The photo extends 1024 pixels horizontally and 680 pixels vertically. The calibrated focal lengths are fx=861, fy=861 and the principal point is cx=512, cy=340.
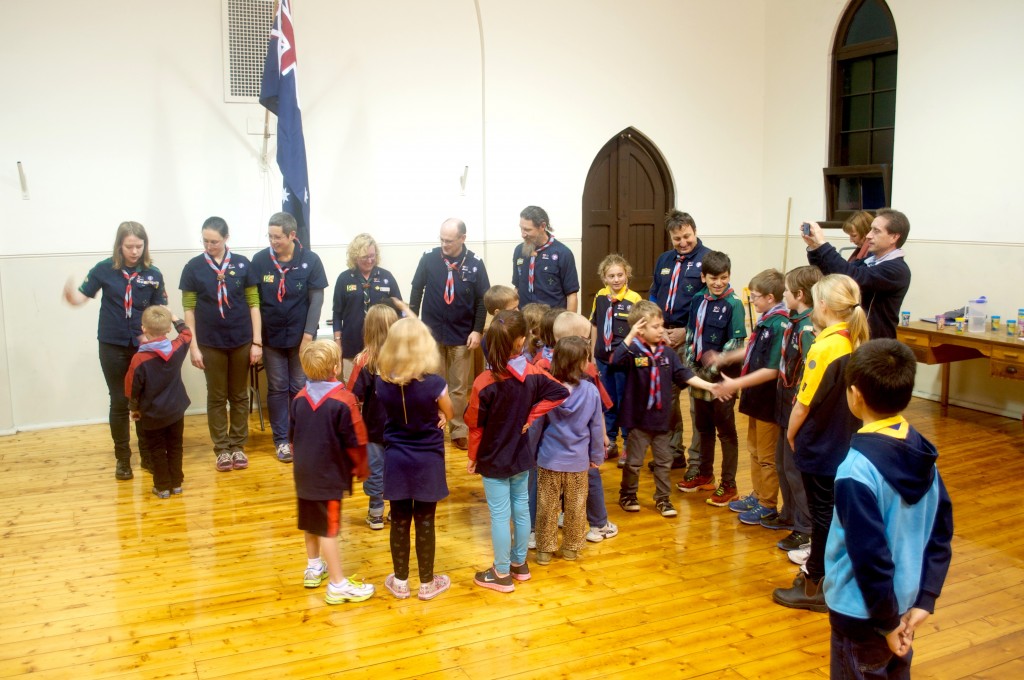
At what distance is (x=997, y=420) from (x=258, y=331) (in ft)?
18.2

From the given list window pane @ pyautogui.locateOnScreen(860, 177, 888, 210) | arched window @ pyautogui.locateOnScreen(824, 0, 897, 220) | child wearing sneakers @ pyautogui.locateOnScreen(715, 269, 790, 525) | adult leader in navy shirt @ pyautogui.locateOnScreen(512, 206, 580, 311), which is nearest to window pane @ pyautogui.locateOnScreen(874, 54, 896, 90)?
arched window @ pyautogui.locateOnScreen(824, 0, 897, 220)

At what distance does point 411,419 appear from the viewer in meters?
3.49

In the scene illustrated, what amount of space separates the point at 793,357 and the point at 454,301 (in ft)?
8.09

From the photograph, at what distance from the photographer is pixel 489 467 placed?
3.63 meters

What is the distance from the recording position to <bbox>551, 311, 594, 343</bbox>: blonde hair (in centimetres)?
406

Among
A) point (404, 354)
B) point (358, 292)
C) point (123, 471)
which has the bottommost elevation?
point (123, 471)

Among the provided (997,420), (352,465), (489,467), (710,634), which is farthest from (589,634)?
(997,420)

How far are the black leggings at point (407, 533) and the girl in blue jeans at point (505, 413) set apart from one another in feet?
0.88

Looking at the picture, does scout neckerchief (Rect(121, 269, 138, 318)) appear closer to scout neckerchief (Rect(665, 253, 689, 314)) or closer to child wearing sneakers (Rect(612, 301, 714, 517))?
child wearing sneakers (Rect(612, 301, 714, 517))

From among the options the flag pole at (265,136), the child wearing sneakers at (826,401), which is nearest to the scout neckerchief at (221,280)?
the flag pole at (265,136)

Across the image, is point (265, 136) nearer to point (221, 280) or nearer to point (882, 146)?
point (221, 280)

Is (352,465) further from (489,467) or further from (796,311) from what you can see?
(796,311)

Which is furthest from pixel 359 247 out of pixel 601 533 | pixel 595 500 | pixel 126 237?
pixel 601 533

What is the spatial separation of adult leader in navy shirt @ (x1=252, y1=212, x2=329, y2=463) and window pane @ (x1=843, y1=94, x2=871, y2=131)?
17.2 feet
